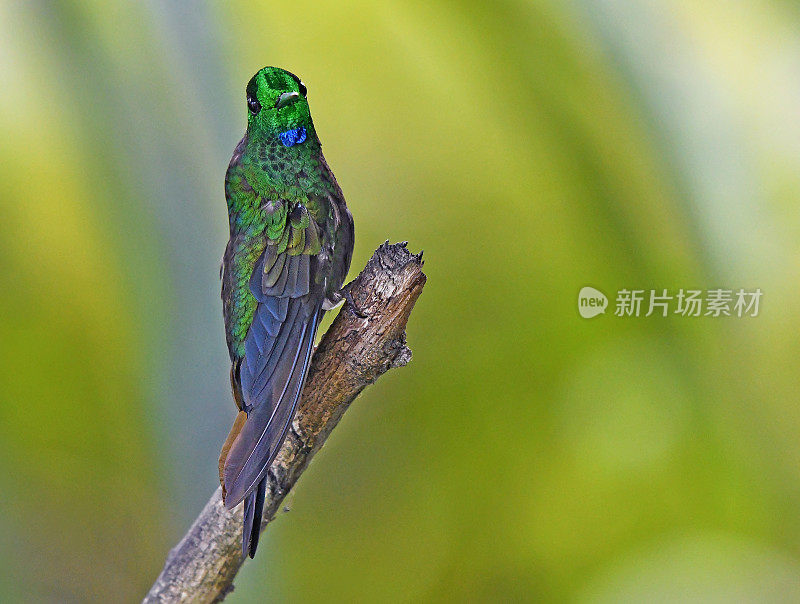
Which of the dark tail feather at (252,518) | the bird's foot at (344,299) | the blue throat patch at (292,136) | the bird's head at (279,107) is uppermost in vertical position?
the bird's head at (279,107)

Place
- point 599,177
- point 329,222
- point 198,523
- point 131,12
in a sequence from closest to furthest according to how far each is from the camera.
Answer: point 329,222 < point 198,523 < point 131,12 < point 599,177

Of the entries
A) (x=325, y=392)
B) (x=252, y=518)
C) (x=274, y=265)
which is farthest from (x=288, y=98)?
(x=252, y=518)

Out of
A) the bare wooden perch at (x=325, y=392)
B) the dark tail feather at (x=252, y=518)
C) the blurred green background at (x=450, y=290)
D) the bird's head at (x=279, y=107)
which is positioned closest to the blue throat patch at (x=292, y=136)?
the bird's head at (x=279, y=107)

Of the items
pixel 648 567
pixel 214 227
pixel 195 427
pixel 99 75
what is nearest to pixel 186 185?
pixel 214 227

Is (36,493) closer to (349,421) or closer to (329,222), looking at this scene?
(349,421)

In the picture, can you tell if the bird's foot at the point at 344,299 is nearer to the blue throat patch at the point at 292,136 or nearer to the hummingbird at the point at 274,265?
the hummingbird at the point at 274,265

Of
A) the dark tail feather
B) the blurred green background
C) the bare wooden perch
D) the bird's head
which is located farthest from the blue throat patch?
the blurred green background
